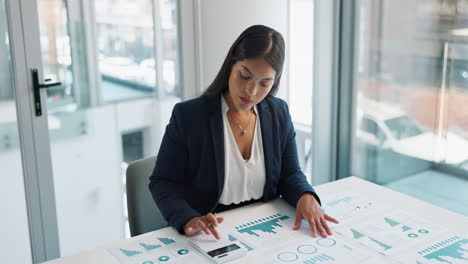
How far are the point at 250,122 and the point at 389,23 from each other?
1.65 meters

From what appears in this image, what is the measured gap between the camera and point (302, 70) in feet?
11.3

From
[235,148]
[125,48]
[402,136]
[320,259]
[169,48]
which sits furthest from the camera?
[402,136]

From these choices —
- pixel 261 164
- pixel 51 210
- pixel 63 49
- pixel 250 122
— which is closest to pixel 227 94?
pixel 250 122

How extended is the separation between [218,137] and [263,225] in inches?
12.3

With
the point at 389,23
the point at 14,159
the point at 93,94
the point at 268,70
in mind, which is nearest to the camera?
the point at 268,70

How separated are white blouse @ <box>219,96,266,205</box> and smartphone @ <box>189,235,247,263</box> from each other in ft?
0.83

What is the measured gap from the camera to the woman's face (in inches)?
63.7

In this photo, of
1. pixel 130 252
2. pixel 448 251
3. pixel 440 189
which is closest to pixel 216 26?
pixel 440 189

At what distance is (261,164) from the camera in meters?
1.80

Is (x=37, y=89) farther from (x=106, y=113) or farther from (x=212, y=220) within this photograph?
(x=212, y=220)

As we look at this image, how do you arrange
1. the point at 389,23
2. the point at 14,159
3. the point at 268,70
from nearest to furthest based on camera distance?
the point at 268,70, the point at 14,159, the point at 389,23

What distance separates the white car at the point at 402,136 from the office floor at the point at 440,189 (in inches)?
3.8

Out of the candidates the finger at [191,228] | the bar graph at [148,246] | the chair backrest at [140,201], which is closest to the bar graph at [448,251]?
the finger at [191,228]

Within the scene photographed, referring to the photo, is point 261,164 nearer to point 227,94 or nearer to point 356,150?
point 227,94
